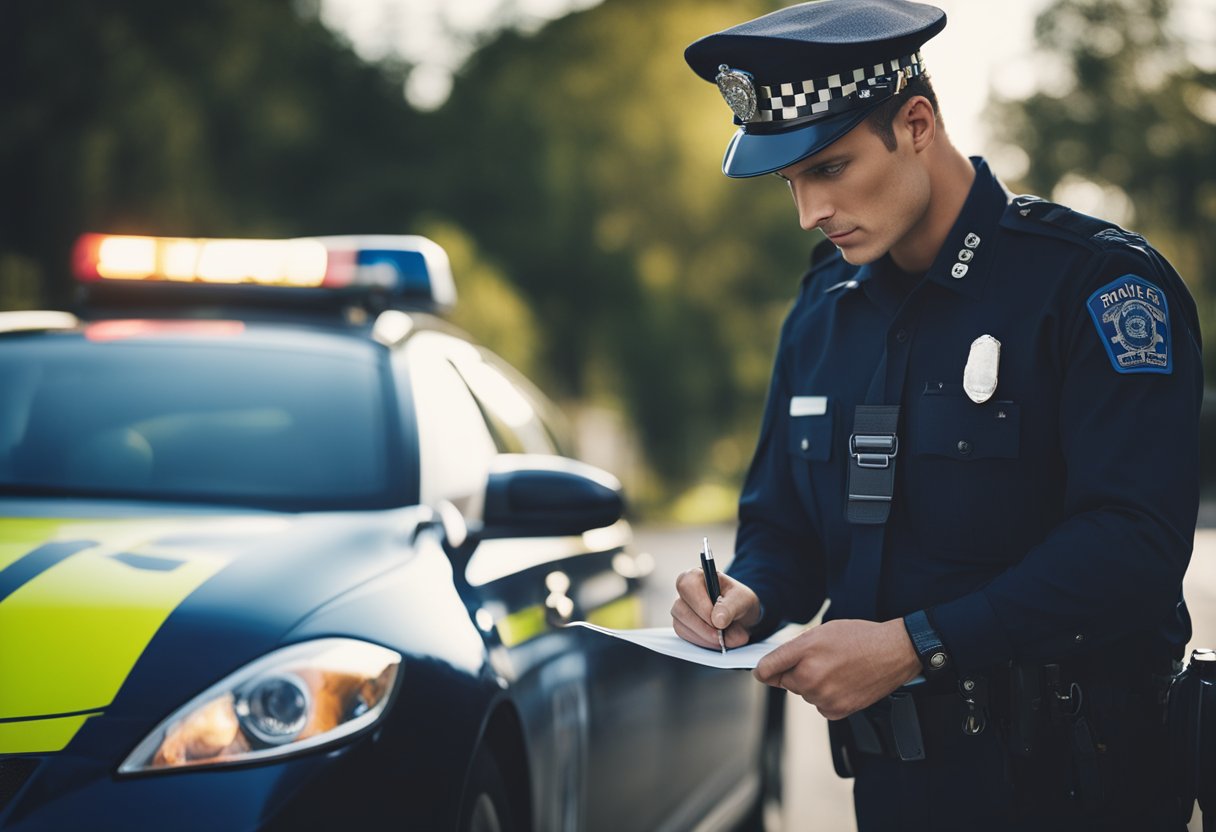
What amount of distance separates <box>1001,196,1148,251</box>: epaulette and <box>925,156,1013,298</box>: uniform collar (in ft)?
0.08

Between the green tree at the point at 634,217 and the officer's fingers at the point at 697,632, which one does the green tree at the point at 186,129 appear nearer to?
the green tree at the point at 634,217

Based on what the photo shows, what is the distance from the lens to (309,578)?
2557mm

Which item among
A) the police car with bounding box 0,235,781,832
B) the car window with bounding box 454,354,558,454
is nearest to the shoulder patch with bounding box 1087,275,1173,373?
the police car with bounding box 0,235,781,832

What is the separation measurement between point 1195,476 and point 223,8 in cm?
2519

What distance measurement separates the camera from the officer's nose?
215 centimetres

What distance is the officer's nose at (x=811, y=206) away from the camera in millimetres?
2154

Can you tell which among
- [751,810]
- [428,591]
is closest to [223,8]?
[751,810]

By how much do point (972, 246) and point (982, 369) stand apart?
0.67 feet

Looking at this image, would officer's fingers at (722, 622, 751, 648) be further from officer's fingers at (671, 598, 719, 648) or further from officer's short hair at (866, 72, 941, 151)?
officer's short hair at (866, 72, 941, 151)

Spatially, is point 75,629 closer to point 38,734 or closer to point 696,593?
point 38,734

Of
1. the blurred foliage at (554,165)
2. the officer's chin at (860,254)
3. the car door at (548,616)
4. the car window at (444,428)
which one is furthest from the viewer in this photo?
the blurred foliage at (554,165)

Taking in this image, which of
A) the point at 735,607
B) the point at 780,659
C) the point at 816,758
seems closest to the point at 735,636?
the point at 735,607

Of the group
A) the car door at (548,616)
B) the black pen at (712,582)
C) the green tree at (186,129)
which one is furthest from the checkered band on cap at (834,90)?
the green tree at (186,129)

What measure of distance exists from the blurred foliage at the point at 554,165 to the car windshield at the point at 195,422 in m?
15.3
